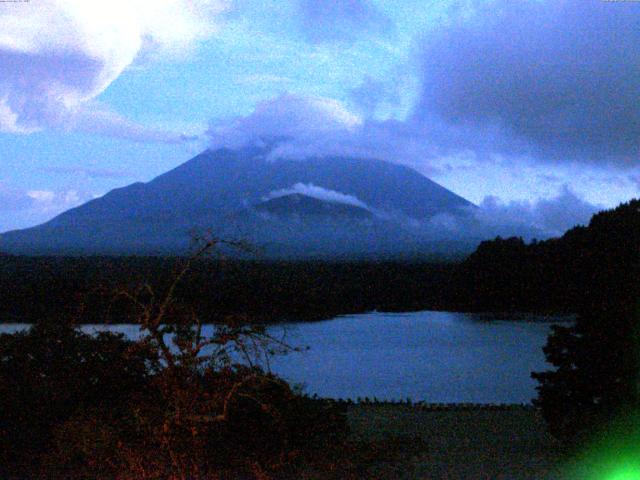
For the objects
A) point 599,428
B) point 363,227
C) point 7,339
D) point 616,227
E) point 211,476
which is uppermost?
point 363,227

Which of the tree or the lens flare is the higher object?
the tree

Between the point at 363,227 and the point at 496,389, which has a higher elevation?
the point at 363,227

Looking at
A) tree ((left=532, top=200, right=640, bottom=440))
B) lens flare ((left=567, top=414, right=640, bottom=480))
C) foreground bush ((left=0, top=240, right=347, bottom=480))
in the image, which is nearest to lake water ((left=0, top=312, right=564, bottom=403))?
foreground bush ((left=0, top=240, right=347, bottom=480))

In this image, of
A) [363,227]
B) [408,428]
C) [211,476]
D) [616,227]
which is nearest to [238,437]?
[211,476]

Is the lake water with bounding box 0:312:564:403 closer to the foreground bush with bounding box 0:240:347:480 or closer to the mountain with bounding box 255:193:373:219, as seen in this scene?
the foreground bush with bounding box 0:240:347:480

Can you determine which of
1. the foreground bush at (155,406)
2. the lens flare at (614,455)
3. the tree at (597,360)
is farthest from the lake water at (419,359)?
the lens flare at (614,455)

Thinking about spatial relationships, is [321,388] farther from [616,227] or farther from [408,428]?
[616,227]

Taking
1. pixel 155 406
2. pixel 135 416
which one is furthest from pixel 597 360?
pixel 135 416

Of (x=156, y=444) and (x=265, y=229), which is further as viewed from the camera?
(x=265, y=229)

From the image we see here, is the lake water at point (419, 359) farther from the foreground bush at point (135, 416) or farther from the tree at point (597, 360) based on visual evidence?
the tree at point (597, 360)
